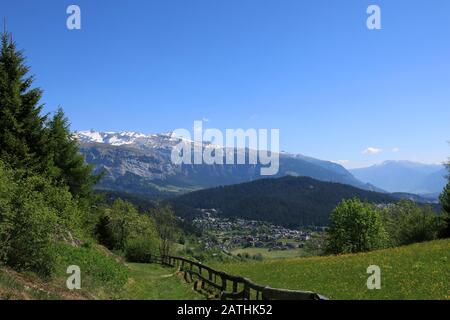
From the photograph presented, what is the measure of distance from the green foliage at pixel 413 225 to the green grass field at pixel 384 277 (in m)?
23.7

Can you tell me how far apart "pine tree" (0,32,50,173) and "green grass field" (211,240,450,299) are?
22.3 metres

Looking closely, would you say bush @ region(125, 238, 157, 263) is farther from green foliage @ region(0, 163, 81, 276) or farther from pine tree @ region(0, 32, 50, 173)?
green foliage @ region(0, 163, 81, 276)

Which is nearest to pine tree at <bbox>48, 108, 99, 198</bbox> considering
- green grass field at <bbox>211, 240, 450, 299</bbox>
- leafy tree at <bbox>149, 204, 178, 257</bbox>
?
leafy tree at <bbox>149, 204, 178, 257</bbox>

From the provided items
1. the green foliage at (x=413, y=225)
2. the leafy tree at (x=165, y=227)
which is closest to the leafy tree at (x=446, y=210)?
the green foliage at (x=413, y=225)

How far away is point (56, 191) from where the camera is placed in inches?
1640

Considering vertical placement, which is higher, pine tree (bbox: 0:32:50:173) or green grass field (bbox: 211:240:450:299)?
pine tree (bbox: 0:32:50:173)

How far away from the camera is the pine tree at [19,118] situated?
36.0 meters

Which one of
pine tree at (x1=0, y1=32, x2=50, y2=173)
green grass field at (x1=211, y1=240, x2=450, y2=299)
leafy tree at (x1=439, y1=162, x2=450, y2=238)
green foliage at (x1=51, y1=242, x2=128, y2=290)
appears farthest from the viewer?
leafy tree at (x1=439, y1=162, x2=450, y2=238)

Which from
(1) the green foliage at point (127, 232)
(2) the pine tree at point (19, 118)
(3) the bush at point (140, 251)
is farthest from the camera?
(1) the green foliage at point (127, 232)

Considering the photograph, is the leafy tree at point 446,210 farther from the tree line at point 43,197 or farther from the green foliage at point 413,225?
the tree line at point 43,197

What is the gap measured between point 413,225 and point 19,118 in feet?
193

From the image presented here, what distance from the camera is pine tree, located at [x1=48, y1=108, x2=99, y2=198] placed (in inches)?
2032

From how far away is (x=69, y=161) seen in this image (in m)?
54.7
